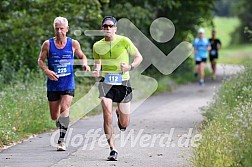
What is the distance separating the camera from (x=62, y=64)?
505 inches

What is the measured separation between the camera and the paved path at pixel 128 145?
11.4 meters

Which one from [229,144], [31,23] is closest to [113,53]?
[229,144]

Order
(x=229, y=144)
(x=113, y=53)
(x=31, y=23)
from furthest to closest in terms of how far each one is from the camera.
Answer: (x=31, y=23)
(x=113, y=53)
(x=229, y=144)

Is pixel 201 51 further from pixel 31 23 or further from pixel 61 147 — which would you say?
pixel 61 147

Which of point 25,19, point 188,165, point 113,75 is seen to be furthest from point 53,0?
point 188,165

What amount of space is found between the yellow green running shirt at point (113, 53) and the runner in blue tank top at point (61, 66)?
30.2 inches

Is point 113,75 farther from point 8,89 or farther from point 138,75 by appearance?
point 138,75

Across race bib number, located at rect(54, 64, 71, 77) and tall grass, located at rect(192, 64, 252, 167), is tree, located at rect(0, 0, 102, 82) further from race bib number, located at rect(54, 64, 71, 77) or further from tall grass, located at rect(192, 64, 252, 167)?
tall grass, located at rect(192, 64, 252, 167)

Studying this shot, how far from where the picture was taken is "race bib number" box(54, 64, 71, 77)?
12844mm

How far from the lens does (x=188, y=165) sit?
1066 centimetres

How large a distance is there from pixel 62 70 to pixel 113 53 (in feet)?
4.49

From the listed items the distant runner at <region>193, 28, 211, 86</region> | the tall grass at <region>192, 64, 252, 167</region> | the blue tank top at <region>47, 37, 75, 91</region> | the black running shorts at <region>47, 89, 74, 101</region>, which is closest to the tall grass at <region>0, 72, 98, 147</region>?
the black running shorts at <region>47, 89, 74, 101</region>

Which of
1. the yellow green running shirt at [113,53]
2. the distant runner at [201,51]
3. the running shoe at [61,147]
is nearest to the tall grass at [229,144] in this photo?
the yellow green running shirt at [113,53]

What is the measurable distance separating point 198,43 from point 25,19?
9.64 m
